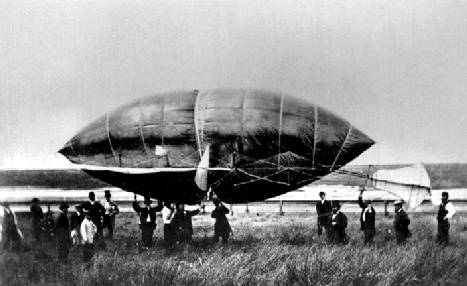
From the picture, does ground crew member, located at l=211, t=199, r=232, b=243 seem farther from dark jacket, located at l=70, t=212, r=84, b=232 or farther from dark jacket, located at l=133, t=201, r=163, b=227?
dark jacket, located at l=70, t=212, r=84, b=232

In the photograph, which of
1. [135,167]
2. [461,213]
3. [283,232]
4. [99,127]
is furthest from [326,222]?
[461,213]

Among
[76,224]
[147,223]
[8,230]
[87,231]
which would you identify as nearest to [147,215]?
[147,223]

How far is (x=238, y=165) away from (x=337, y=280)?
5654 millimetres

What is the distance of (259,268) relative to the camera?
36.2ft

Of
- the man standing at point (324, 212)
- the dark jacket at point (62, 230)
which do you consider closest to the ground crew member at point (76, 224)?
the dark jacket at point (62, 230)

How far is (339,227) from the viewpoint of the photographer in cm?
1457

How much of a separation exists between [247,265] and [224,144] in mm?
4686

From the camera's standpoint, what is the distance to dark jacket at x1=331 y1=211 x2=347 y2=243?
569 inches

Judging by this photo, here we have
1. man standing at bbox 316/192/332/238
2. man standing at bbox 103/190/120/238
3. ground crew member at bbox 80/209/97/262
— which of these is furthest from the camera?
man standing at bbox 316/192/332/238

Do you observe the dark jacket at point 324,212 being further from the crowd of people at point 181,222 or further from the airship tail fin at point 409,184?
the airship tail fin at point 409,184

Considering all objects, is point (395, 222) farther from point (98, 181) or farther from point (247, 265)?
point (98, 181)

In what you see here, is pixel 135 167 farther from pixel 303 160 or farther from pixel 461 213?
pixel 461 213

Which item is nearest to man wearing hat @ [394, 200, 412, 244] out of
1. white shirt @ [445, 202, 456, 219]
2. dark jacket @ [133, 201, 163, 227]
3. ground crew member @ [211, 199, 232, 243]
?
white shirt @ [445, 202, 456, 219]

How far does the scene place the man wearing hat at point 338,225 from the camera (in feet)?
47.4
